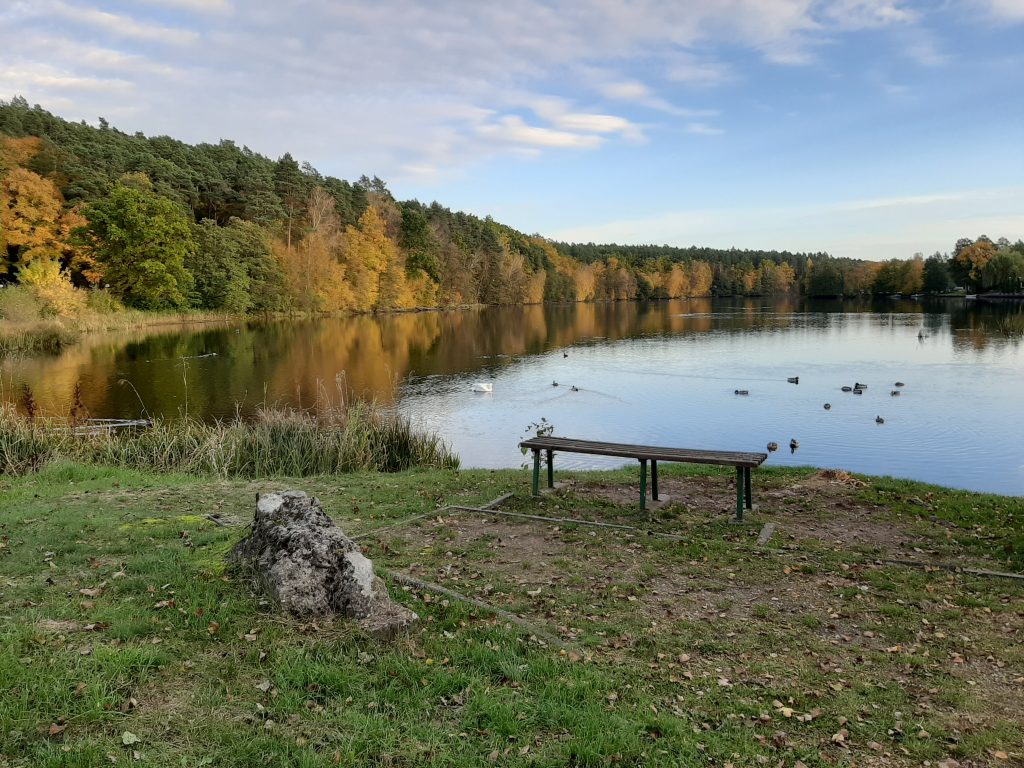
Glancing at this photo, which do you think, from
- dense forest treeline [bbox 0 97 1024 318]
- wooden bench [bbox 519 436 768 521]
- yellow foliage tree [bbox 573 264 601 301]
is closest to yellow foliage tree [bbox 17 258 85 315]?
dense forest treeline [bbox 0 97 1024 318]

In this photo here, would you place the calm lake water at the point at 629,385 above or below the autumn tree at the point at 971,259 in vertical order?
below

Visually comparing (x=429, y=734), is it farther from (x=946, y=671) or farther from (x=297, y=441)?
(x=297, y=441)

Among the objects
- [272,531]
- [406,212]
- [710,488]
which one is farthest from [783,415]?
[406,212]

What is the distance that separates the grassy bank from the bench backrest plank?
915mm

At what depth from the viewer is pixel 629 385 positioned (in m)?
30.8

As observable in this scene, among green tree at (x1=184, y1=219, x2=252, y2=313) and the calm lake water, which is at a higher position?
green tree at (x1=184, y1=219, x2=252, y2=313)

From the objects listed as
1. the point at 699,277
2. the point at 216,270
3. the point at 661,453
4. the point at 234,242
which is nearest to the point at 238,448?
the point at 661,453

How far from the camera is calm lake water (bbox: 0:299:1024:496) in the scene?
19.3 m

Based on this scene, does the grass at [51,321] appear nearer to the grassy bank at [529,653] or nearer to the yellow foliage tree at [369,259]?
the yellow foliage tree at [369,259]

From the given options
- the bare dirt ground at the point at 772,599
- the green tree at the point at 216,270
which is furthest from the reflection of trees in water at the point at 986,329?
the green tree at the point at 216,270

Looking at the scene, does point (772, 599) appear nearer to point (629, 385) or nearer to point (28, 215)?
point (629, 385)

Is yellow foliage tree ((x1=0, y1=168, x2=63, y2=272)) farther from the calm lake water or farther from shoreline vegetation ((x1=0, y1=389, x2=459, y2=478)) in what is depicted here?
shoreline vegetation ((x1=0, y1=389, x2=459, y2=478))

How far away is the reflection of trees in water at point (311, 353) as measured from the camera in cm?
2566

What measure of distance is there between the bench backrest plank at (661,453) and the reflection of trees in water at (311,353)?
11252 mm
